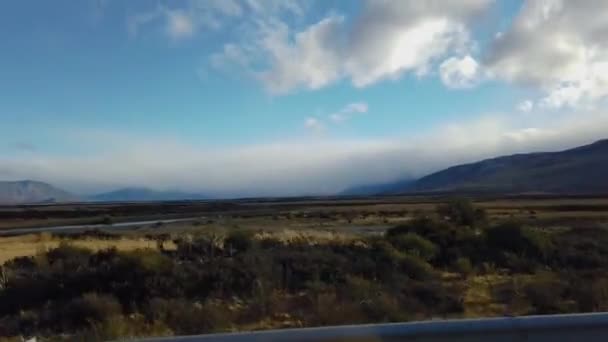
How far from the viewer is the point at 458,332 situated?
17.9 ft

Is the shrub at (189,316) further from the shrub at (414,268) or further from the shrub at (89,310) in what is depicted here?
the shrub at (414,268)

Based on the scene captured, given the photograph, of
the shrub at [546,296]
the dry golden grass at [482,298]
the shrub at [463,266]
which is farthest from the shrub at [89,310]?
the shrub at [463,266]

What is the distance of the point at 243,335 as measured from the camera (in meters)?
5.18

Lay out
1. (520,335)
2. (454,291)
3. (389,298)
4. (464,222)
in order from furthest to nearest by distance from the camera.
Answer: (464,222) → (454,291) → (389,298) → (520,335)

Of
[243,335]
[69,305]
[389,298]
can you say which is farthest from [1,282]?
[243,335]

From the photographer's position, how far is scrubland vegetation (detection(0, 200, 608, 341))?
11.0 m

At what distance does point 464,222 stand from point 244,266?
18.4 m

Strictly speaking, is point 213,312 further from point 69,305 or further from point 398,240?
point 398,240

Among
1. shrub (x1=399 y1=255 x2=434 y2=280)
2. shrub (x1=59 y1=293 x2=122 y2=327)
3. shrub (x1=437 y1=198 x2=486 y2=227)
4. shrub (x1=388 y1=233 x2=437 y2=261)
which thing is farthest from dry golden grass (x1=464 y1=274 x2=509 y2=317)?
shrub (x1=437 y1=198 x2=486 y2=227)

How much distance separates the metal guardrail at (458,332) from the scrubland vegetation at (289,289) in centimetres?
398

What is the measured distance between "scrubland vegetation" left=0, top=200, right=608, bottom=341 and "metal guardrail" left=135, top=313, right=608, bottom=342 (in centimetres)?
398

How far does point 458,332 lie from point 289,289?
974cm

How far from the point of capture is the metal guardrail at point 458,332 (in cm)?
524

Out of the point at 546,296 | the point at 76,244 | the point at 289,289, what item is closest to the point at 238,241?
the point at 289,289
